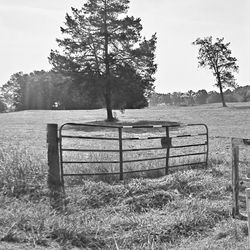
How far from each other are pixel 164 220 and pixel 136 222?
1.49 feet

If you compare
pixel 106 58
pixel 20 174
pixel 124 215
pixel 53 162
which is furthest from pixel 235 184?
pixel 106 58

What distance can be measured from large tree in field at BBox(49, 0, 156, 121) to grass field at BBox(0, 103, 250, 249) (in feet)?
80.3

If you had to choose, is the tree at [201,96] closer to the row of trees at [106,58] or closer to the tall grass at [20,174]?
the row of trees at [106,58]

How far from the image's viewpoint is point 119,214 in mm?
5324

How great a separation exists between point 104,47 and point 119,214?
2844 cm

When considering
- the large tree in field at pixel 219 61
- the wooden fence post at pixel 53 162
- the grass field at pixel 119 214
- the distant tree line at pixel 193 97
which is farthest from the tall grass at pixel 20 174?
the distant tree line at pixel 193 97

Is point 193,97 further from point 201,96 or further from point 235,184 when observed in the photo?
point 235,184

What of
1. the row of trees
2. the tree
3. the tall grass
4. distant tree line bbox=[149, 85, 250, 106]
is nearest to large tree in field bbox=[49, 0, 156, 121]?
the row of trees

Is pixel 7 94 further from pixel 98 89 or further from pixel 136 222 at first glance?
pixel 136 222

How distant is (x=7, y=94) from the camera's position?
107m

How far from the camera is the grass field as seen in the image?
4.30m

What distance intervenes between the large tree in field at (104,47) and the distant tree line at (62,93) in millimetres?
598

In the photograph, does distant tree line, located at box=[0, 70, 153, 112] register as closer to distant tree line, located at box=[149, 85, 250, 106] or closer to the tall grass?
the tall grass

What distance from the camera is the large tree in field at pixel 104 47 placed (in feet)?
102
